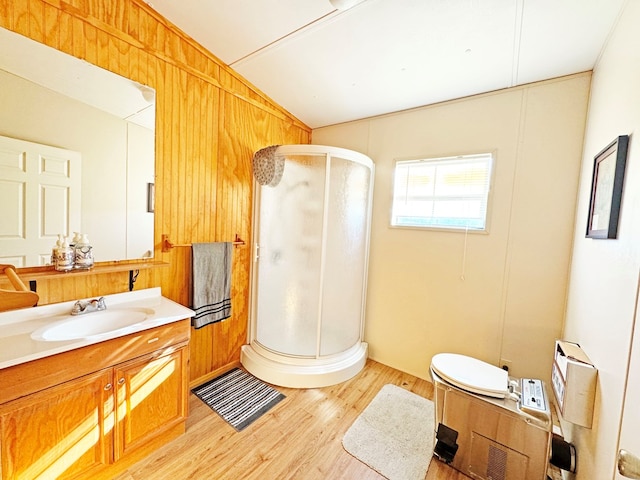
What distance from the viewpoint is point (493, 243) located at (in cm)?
196

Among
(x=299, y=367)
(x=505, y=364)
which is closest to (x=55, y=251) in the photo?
(x=299, y=367)

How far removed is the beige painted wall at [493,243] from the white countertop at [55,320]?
1.79m

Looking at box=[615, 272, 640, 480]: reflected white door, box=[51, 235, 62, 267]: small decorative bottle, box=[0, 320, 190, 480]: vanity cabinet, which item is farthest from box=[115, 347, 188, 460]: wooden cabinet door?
box=[615, 272, 640, 480]: reflected white door

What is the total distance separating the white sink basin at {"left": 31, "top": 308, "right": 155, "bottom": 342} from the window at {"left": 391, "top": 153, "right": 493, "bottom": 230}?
2079mm

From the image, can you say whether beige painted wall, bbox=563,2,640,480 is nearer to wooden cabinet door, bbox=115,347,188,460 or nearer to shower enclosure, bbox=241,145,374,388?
shower enclosure, bbox=241,145,374,388

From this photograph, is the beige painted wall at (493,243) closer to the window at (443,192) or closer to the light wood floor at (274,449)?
the window at (443,192)

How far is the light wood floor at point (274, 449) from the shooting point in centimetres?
141

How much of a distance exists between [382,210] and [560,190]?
125 cm

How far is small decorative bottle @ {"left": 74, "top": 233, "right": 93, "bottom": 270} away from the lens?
1.48m

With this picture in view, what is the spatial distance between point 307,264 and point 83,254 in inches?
57.2

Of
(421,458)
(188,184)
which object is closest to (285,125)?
(188,184)

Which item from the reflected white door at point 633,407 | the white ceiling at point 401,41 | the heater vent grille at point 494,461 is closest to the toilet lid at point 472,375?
the heater vent grille at point 494,461

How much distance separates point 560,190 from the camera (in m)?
1.74

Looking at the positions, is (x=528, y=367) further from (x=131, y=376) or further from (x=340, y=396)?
(x=131, y=376)
